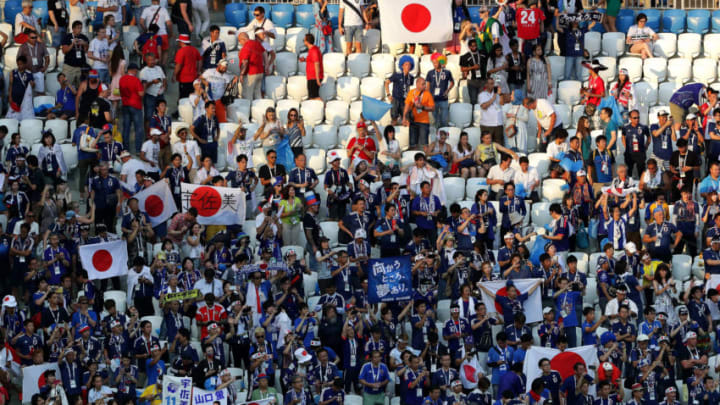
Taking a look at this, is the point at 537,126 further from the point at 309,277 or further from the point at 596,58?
the point at 309,277

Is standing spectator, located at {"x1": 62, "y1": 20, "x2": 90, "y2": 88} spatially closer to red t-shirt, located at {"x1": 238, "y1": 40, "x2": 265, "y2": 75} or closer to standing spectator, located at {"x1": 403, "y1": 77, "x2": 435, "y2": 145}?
red t-shirt, located at {"x1": 238, "y1": 40, "x2": 265, "y2": 75}

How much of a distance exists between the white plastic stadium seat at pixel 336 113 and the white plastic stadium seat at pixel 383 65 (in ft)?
→ 3.61

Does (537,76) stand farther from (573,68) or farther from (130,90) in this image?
(130,90)

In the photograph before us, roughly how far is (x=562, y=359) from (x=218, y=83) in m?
7.33

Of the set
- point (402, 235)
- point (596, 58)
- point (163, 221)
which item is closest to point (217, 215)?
point (163, 221)

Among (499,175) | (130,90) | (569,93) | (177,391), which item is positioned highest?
(130,90)

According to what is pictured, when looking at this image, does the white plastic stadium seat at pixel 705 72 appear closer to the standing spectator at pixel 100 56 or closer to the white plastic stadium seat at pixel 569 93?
the white plastic stadium seat at pixel 569 93

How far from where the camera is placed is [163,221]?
2383 cm

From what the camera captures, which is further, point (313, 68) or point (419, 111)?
point (313, 68)

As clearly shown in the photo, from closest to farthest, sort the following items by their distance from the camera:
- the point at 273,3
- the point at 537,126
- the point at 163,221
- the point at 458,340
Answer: the point at 458,340 → the point at 163,221 → the point at 537,126 → the point at 273,3

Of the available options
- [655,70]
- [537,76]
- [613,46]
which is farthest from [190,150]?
[655,70]

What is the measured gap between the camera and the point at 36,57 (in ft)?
85.6

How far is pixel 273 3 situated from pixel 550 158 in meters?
6.32

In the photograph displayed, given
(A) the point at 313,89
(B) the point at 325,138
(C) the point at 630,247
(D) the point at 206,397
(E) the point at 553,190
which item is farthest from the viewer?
(A) the point at 313,89
